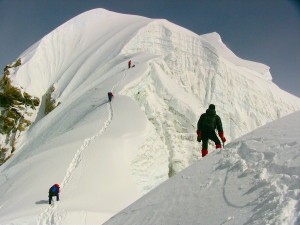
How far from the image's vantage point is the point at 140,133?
2205 centimetres

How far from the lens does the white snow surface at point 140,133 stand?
18.5 feet

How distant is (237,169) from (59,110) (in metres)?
28.4

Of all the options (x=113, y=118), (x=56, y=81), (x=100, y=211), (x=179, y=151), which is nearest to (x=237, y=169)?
(x=100, y=211)

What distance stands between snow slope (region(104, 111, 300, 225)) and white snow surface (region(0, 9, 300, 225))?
2 centimetres

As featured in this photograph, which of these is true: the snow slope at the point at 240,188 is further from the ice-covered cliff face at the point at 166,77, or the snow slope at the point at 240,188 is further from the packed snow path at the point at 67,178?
the ice-covered cliff face at the point at 166,77

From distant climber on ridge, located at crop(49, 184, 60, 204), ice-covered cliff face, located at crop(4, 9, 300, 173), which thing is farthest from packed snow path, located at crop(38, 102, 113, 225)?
ice-covered cliff face, located at crop(4, 9, 300, 173)

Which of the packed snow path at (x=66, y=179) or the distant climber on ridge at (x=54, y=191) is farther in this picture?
the distant climber on ridge at (x=54, y=191)

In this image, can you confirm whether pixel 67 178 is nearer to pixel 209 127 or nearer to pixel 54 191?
pixel 54 191

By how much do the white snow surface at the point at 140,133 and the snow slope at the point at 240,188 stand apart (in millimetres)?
22

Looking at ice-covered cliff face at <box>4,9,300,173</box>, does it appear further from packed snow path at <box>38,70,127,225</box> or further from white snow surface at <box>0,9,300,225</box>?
packed snow path at <box>38,70,127,225</box>

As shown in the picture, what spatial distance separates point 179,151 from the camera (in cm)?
2691

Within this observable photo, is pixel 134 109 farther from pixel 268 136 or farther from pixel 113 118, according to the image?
pixel 268 136

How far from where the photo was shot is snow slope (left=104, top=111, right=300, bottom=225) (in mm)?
4707

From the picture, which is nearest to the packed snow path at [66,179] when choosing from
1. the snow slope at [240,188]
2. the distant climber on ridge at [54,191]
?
the distant climber on ridge at [54,191]
